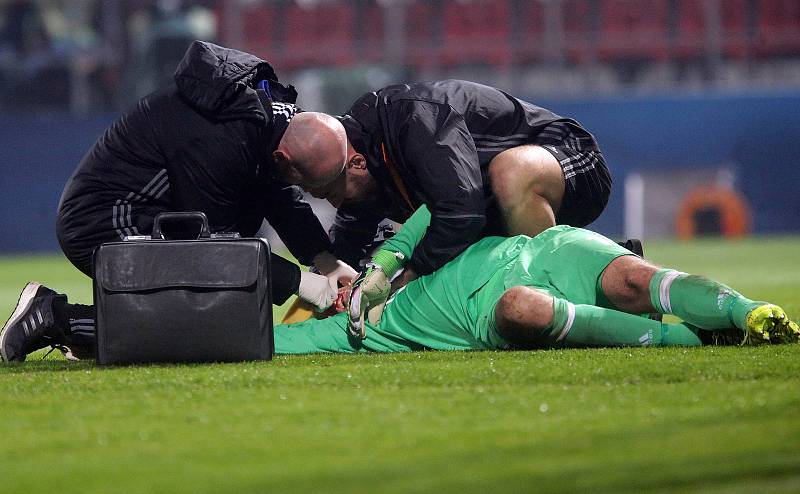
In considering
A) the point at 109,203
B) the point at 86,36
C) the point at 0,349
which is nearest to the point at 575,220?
the point at 109,203

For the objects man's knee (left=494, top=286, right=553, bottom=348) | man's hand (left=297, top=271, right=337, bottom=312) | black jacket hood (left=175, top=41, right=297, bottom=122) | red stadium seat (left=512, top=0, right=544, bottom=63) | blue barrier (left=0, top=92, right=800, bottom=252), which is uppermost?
black jacket hood (left=175, top=41, right=297, bottom=122)

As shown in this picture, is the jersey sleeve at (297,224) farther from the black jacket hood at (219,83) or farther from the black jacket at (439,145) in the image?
the black jacket hood at (219,83)

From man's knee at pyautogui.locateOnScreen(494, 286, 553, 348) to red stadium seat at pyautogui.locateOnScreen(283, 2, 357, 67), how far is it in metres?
15.1

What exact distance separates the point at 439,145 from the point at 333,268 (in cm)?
80

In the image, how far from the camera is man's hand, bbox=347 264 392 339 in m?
3.57

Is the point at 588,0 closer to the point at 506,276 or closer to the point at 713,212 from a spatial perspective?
the point at 713,212

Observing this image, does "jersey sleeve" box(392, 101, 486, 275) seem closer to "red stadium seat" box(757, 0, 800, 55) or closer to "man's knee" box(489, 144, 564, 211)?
"man's knee" box(489, 144, 564, 211)

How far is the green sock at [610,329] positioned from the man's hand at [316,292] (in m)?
0.88

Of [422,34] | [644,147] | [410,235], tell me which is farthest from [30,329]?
[422,34]

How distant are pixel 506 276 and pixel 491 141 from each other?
683 mm

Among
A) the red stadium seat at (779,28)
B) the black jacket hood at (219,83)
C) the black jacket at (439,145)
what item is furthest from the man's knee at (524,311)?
the red stadium seat at (779,28)

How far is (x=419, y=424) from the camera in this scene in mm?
2303

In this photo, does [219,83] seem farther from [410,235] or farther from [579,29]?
[579,29]

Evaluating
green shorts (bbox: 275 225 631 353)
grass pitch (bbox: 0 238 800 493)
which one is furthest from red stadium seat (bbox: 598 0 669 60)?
grass pitch (bbox: 0 238 800 493)
